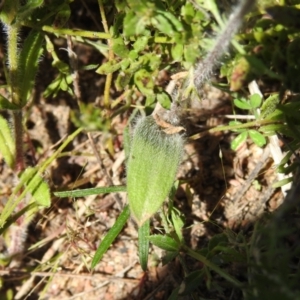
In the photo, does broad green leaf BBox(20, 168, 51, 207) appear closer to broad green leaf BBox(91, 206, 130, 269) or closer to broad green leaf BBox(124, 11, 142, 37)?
broad green leaf BBox(91, 206, 130, 269)

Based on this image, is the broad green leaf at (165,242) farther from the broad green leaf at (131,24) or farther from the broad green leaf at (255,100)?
the broad green leaf at (131,24)

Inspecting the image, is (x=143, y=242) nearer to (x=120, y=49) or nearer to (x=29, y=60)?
(x=120, y=49)

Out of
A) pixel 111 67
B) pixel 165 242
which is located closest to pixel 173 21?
pixel 111 67

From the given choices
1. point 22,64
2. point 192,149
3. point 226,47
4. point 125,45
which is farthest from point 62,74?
point 226,47

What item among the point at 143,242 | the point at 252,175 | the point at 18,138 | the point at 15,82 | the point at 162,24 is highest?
the point at 162,24

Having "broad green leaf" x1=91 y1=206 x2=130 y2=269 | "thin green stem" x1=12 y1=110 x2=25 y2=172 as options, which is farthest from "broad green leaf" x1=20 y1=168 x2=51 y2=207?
"broad green leaf" x1=91 y1=206 x2=130 y2=269

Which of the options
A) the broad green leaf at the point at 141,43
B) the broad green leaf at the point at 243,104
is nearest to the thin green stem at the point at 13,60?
the broad green leaf at the point at 141,43
